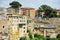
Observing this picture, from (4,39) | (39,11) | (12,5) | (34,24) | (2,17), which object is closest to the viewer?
(4,39)

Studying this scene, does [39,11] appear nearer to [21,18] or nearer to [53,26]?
[53,26]

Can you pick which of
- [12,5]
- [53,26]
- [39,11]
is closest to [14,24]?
[53,26]

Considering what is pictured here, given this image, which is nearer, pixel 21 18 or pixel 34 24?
pixel 21 18

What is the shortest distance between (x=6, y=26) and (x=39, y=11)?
47.4 ft

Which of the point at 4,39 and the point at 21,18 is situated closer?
the point at 4,39

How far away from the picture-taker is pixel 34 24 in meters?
22.7

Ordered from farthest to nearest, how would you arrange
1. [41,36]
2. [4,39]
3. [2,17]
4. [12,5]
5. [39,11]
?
[39,11] < [12,5] < [41,36] < [2,17] < [4,39]

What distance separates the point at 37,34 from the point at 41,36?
398 millimetres

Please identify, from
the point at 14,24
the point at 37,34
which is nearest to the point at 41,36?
the point at 37,34

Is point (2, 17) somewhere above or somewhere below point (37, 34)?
above

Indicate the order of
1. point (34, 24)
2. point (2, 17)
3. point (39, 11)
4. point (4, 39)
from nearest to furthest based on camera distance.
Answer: point (4, 39) → point (2, 17) → point (34, 24) → point (39, 11)

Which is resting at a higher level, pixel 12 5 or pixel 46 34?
pixel 12 5

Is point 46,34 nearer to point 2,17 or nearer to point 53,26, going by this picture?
point 53,26

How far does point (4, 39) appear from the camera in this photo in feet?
57.1
